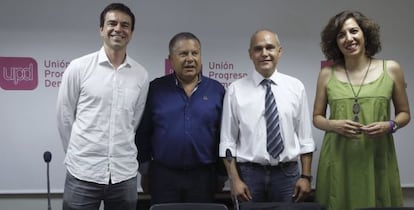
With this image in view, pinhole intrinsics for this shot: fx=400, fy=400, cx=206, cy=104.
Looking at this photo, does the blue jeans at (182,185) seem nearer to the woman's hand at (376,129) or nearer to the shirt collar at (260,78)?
the shirt collar at (260,78)

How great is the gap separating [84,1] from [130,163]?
1.32 metres

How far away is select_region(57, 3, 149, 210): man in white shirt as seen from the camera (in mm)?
2139

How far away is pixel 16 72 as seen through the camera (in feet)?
9.27

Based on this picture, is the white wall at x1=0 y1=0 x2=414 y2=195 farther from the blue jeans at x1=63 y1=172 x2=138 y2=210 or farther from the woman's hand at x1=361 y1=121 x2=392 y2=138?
the woman's hand at x1=361 y1=121 x2=392 y2=138

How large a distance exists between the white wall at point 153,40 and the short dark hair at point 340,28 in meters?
0.66

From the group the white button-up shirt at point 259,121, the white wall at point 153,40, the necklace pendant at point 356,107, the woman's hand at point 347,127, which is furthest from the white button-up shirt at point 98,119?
the necklace pendant at point 356,107

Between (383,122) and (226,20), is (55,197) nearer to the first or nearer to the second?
(226,20)

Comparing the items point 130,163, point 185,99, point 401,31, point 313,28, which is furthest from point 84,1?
point 401,31

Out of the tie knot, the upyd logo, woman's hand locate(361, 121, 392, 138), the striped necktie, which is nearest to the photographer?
woman's hand locate(361, 121, 392, 138)

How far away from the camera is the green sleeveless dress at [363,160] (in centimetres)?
221

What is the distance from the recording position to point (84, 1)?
2857 mm

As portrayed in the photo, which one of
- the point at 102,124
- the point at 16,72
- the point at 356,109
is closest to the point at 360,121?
the point at 356,109

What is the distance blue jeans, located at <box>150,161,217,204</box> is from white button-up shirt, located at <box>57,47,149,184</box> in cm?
18

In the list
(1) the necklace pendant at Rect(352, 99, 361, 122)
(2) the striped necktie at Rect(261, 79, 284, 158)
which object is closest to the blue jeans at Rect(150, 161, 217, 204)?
(2) the striped necktie at Rect(261, 79, 284, 158)
